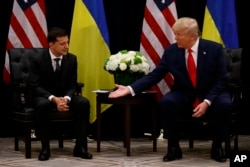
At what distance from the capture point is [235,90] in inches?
212

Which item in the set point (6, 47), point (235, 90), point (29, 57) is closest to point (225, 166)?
point (235, 90)

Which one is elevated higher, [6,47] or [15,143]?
[6,47]

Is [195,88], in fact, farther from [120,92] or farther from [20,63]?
[20,63]

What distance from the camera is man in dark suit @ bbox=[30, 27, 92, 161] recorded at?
17.1 feet

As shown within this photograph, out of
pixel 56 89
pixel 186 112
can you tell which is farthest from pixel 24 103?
pixel 186 112

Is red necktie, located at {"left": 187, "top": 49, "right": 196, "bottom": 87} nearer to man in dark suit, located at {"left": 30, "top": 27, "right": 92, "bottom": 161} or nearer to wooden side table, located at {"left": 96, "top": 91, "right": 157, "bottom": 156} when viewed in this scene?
wooden side table, located at {"left": 96, "top": 91, "right": 157, "bottom": 156}

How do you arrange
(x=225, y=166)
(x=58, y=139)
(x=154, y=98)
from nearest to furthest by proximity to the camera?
1. (x=225, y=166)
2. (x=154, y=98)
3. (x=58, y=139)

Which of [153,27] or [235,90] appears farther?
[153,27]

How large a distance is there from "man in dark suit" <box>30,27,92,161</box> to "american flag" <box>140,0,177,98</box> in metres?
1.13

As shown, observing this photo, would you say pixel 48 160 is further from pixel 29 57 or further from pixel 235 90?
pixel 235 90

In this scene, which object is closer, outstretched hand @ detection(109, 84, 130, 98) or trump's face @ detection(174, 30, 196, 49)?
trump's face @ detection(174, 30, 196, 49)

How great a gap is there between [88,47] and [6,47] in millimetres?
957

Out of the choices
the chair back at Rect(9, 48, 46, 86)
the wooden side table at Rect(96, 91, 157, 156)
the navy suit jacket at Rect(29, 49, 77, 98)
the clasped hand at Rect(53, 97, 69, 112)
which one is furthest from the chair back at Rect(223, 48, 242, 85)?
the chair back at Rect(9, 48, 46, 86)

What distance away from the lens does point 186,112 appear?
5191mm
